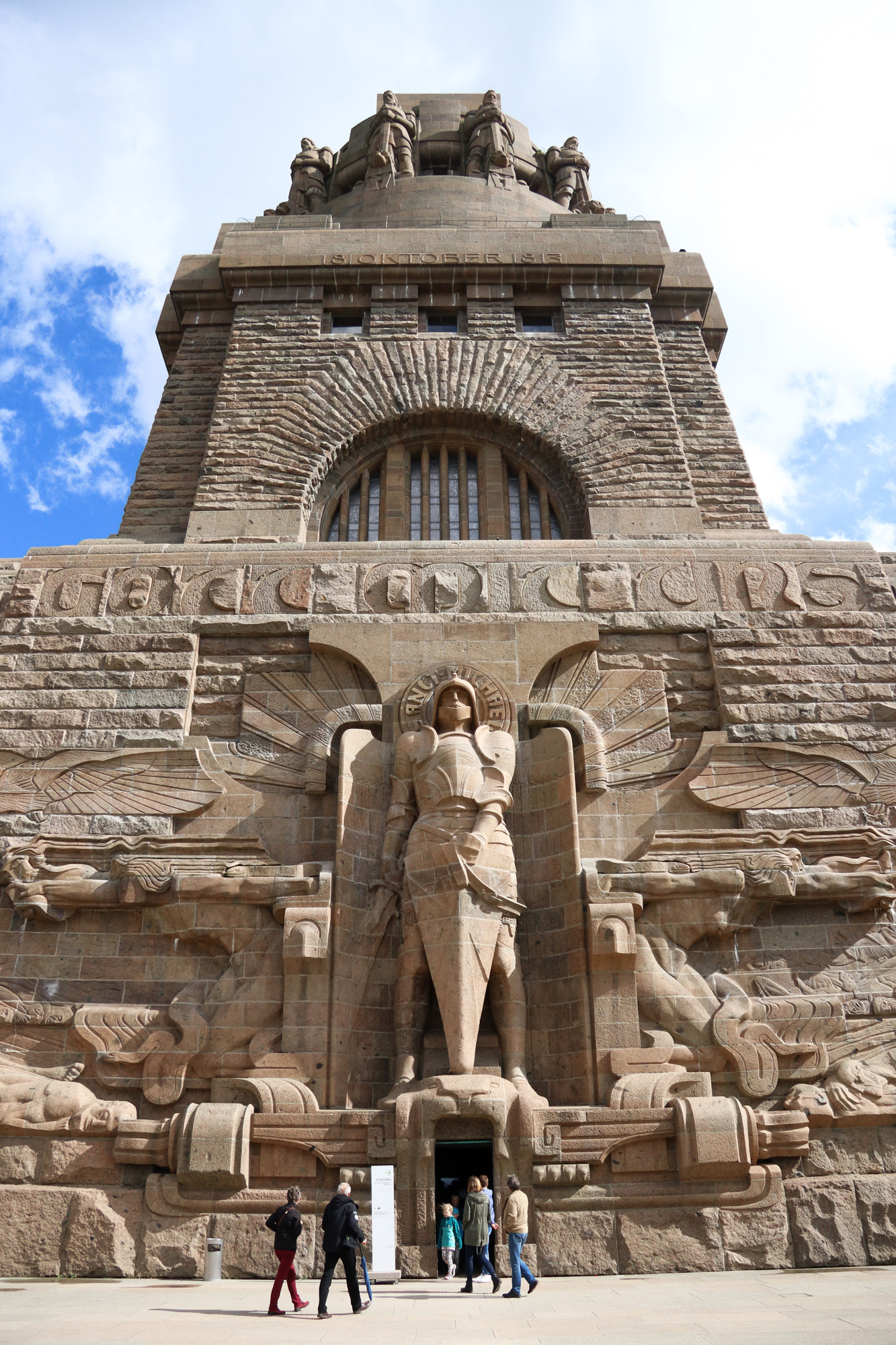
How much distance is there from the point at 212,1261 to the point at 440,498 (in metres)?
12.2

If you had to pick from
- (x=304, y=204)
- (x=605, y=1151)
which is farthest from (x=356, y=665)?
(x=304, y=204)

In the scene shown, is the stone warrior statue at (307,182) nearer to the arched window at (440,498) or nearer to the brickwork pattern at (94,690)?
the arched window at (440,498)

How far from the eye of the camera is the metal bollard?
30.1ft

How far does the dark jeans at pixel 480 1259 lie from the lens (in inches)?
329

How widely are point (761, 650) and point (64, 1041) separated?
929cm

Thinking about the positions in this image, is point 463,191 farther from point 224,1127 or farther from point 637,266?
point 224,1127

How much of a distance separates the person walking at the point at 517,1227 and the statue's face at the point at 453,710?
4836mm

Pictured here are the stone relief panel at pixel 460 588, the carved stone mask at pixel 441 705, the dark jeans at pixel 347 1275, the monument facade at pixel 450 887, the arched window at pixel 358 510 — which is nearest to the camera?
the dark jeans at pixel 347 1275

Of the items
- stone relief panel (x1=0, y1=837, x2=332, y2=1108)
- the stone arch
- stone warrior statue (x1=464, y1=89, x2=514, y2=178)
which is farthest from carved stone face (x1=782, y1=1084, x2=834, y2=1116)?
stone warrior statue (x1=464, y1=89, x2=514, y2=178)

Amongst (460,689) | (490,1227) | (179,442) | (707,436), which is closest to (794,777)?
(460,689)

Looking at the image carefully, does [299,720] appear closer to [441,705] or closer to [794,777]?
[441,705]

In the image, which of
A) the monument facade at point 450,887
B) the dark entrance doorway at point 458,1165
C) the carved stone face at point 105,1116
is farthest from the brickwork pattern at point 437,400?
the dark entrance doorway at point 458,1165

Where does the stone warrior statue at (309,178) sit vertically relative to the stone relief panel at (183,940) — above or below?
above

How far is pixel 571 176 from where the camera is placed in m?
26.9
